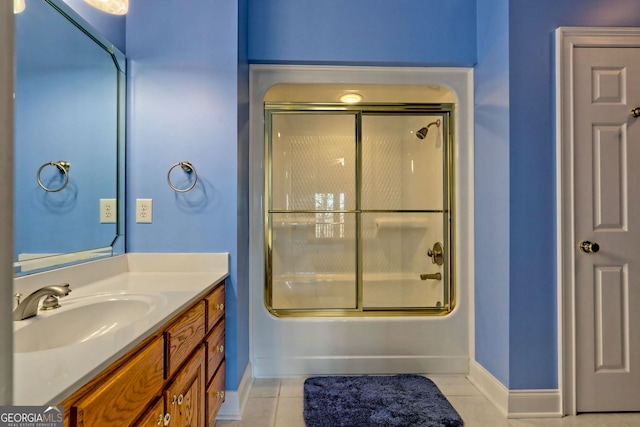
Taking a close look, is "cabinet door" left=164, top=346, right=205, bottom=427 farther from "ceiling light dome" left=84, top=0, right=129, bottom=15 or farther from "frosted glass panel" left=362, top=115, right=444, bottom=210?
"frosted glass panel" left=362, top=115, right=444, bottom=210

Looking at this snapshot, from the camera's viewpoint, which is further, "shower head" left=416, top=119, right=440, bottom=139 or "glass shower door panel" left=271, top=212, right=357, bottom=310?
"glass shower door panel" left=271, top=212, right=357, bottom=310

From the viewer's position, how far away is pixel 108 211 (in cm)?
160

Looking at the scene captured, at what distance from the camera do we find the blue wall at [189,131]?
169 cm

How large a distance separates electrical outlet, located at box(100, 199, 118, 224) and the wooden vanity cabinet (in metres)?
0.64

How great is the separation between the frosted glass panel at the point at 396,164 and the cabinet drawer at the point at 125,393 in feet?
7.18

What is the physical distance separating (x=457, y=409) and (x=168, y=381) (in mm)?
1542

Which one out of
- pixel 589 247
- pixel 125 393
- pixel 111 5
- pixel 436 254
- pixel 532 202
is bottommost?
pixel 125 393

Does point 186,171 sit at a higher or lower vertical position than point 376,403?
higher

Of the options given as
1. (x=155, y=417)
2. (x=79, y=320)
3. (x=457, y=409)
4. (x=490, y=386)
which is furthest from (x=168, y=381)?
(x=490, y=386)

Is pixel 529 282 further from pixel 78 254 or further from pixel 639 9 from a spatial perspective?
pixel 78 254

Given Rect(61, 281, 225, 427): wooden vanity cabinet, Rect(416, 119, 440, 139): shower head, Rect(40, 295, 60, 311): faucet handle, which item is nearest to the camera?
Rect(61, 281, 225, 427): wooden vanity cabinet

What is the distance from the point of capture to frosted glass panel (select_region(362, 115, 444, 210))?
265 cm

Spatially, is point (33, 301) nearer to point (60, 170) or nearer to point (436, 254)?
point (60, 170)

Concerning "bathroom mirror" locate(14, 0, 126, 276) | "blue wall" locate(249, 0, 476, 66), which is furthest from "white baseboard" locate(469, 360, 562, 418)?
"bathroom mirror" locate(14, 0, 126, 276)
